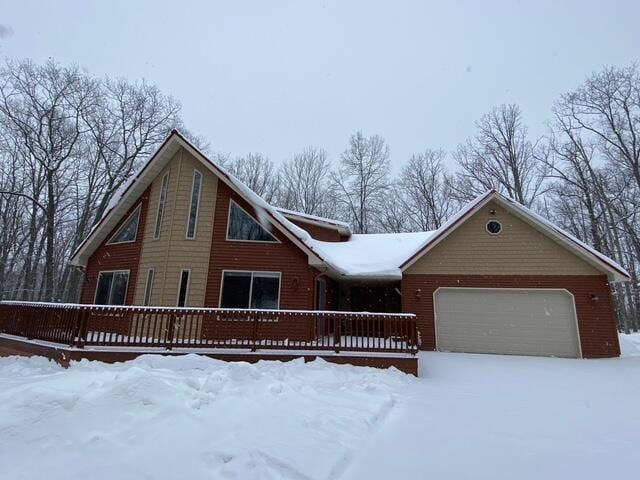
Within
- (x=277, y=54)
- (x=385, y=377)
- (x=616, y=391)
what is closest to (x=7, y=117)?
(x=385, y=377)

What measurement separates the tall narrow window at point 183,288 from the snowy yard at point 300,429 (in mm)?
4009

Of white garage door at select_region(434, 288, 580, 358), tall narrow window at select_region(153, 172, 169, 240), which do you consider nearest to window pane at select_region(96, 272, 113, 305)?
tall narrow window at select_region(153, 172, 169, 240)

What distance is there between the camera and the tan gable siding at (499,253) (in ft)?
36.4

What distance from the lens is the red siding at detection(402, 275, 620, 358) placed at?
10.5 metres

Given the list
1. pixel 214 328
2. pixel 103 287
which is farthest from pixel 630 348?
pixel 103 287

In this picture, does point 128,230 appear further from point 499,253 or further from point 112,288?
point 499,253

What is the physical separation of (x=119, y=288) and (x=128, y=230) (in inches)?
Answer: 76.7

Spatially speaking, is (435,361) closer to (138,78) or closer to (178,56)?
(138,78)

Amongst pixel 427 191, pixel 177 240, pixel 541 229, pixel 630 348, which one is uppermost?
pixel 427 191

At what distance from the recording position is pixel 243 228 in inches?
436

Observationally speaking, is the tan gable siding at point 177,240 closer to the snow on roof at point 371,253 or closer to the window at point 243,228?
the window at point 243,228

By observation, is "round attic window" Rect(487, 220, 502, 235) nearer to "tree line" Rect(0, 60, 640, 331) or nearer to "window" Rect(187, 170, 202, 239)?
"window" Rect(187, 170, 202, 239)

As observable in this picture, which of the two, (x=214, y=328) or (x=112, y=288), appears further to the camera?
(x=112, y=288)

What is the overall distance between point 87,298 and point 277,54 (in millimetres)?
211668
